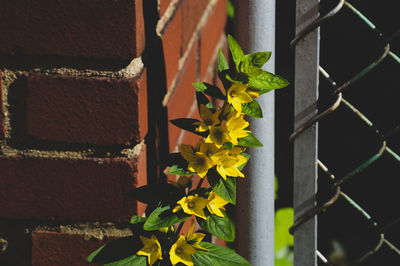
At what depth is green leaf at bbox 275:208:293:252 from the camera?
1.46 metres

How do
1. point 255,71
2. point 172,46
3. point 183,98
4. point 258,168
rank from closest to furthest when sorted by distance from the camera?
1. point 255,71
2. point 258,168
3. point 172,46
4. point 183,98

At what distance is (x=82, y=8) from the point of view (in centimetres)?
68

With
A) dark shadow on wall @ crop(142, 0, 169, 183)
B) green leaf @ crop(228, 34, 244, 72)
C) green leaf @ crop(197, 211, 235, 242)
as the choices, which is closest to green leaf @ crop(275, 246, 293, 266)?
dark shadow on wall @ crop(142, 0, 169, 183)

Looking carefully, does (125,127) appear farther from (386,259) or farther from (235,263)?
(386,259)

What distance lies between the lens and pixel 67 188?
2.42 feet

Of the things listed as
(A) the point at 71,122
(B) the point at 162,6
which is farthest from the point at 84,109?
(B) the point at 162,6

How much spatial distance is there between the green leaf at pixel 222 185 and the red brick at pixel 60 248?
18 centimetres

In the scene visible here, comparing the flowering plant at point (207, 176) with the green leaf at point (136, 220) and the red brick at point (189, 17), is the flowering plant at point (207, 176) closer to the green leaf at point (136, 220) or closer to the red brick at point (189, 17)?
the green leaf at point (136, 220)

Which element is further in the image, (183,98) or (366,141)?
(366,141)

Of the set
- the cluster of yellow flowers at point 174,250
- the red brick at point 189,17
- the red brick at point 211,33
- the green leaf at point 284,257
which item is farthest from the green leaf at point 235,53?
the green leaf at point 284,257

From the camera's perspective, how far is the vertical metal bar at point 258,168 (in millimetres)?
755

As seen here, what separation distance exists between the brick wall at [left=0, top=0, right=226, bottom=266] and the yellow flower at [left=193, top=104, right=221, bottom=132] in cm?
9

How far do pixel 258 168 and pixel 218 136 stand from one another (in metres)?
0.13

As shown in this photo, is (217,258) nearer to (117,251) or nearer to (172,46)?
(117,251)
